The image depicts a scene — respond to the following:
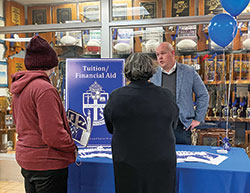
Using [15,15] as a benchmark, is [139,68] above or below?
below

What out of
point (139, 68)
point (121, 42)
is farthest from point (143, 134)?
point (121, 42)

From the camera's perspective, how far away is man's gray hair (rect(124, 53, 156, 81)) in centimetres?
153

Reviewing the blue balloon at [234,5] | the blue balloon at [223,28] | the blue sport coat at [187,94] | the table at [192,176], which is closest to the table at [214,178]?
the table at [192,176]

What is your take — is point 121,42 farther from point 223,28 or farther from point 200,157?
point 200,157

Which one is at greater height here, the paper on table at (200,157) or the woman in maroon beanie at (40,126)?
the woman in maroon beanie at (40,126)

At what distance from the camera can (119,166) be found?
1536 millimetres

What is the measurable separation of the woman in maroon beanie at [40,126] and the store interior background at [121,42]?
6.42ft

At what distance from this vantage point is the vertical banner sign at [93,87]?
2.34 meters

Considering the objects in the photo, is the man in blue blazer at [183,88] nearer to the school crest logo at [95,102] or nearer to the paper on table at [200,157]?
the paper on table at [200,157]

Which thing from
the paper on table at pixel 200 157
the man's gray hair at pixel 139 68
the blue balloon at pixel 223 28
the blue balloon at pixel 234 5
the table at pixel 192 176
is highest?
the blue balloon at pixel 234 5

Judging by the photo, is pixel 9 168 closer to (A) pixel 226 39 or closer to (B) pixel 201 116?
(B) pixel 201 116

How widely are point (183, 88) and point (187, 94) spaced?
77 mm

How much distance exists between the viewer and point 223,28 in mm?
2510

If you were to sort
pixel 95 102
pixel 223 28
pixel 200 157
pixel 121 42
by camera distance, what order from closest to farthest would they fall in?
pixel 200 157 < pixel 95 102 < pixel 223 28 < pixel 121 42
